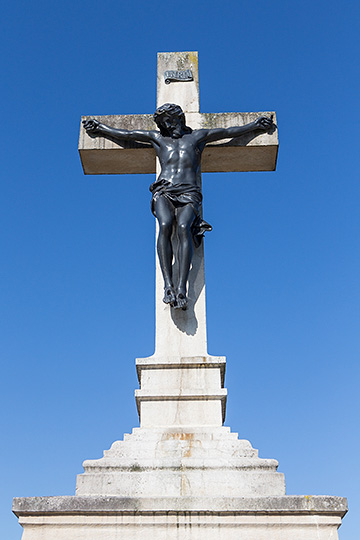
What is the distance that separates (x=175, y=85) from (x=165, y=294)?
3.57 m

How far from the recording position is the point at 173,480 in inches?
235

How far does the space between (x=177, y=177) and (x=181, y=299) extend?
5.67ft

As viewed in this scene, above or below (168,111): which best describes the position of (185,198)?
below

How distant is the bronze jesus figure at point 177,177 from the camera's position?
771 centimetres

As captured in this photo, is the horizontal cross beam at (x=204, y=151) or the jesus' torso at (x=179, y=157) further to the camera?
the horizontal cross beam at (x=204, y=151)

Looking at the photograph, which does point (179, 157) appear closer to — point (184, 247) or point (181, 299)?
point (184, 247)

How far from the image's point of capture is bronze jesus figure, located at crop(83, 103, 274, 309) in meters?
7.71

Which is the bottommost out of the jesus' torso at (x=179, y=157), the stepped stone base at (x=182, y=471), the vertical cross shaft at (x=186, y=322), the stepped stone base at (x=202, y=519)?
the stepped stone base at (x=202, y=519)

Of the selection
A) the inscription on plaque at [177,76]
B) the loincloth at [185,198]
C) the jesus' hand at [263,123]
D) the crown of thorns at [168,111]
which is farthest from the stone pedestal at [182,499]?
the inscription on plaque at [177,76]

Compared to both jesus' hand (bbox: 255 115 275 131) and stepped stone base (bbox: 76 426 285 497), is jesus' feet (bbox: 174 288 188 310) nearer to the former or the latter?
stepped stone base (bbox: 76 426 285 497)

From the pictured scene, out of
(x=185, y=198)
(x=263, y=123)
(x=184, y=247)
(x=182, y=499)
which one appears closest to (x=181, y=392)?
(x=182, y=499)

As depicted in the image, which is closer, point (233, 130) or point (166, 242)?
point (166, 242)

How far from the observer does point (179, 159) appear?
8398 millimetres

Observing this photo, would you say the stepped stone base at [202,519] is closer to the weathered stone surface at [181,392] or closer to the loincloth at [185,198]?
the weathered stone surface at [181,392]
